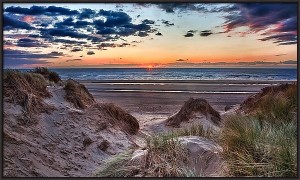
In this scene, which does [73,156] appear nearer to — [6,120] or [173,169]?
[6,120]

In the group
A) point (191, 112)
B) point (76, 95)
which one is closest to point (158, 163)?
point (76, 95)

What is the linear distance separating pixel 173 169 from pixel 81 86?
10.7 ft

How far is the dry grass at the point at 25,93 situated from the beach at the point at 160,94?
2.56 m

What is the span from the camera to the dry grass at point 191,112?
759cm

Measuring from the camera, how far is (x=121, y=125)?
7.15m

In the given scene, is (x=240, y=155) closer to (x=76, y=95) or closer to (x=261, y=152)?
(x=261, y=152)

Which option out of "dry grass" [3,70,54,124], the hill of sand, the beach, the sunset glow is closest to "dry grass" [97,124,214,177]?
the hill of sand

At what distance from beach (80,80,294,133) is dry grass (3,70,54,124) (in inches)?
101

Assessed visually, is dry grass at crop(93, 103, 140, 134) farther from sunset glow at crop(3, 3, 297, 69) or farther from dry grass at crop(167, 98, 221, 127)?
sunset glow at crop(3, 3, 297, 69)

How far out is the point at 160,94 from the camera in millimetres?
9867

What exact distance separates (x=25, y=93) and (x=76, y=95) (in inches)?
51.6

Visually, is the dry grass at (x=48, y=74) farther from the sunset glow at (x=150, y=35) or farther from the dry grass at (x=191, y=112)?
the dry grass at (x=191, y=112)

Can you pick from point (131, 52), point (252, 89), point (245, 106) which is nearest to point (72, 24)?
point (131, 52)

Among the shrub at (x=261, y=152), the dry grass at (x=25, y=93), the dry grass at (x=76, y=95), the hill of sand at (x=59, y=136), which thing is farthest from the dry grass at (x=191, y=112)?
the shrub at (x=261, y=152)
